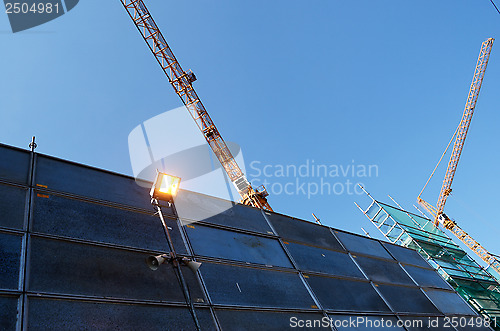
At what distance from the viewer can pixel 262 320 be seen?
7289 mm

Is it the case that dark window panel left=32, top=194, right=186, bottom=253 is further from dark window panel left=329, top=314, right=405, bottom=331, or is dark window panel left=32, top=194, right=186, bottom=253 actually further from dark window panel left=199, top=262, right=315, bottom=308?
dark window panel left=329, top=314, right=405, bottom=331

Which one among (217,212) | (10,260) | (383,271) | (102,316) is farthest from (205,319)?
(383,271)

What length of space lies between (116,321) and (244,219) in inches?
207

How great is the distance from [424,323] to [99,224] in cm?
993

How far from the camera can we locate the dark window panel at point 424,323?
10219 millimetres

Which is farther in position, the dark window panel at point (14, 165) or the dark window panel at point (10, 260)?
the dark window panel at point (14, 165)

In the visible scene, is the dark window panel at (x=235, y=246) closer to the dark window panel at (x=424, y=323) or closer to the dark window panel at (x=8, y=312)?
the dark window panel at (x=8, y=312)

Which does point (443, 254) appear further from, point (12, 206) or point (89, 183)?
point (12, 206)

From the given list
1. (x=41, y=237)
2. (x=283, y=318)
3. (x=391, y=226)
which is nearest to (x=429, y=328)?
(x=283, y=318)

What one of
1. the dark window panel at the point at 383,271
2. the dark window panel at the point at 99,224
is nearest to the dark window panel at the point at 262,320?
the dark window panel at the point at 99,224

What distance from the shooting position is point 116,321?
5516mm

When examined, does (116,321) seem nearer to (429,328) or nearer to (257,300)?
(257,300)

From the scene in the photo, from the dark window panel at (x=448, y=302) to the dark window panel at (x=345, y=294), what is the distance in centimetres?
323

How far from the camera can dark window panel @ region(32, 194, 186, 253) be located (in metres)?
6.52
